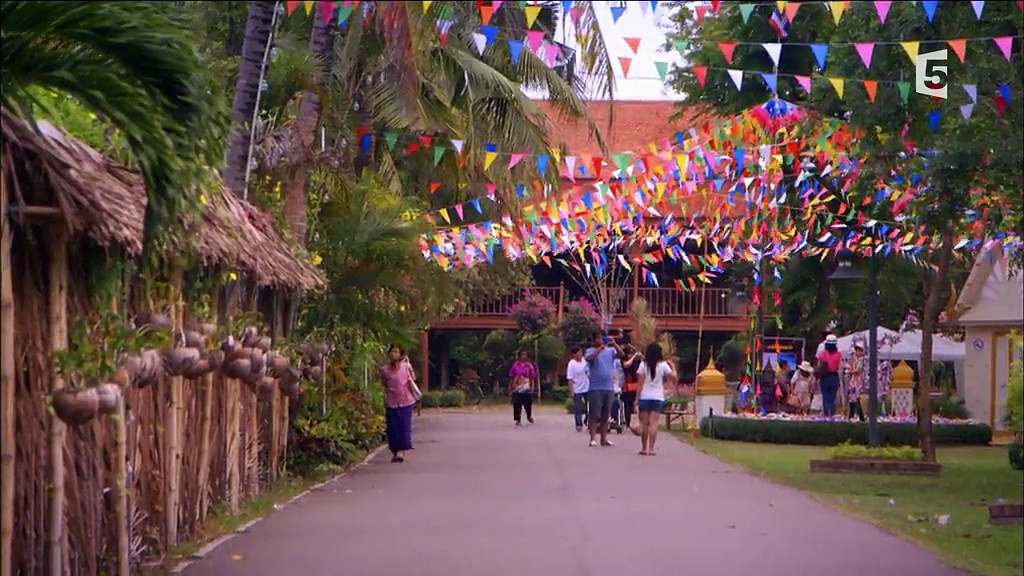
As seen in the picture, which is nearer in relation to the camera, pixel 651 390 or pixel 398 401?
pixel 398 401

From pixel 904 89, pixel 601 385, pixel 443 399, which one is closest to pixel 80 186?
pixel 904 89

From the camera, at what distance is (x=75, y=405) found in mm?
7656

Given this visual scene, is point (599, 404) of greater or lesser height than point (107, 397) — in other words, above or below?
below

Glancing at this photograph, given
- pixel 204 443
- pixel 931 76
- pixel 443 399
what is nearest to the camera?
pixel 204 443

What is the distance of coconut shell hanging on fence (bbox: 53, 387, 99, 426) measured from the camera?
7.66 metres

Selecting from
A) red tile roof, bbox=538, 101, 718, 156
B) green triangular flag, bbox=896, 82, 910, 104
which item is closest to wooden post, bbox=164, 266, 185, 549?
green triangular flag, bbox=896, 82, 910, 104

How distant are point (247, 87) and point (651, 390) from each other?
916 cm

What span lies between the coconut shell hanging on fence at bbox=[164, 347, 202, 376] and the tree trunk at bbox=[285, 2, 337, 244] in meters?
6.62

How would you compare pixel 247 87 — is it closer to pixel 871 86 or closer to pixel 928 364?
pixel 871 86

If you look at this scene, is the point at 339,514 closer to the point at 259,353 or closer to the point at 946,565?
the point at 259,353

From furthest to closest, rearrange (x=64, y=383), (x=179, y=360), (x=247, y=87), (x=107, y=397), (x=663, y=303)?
1. (x=663, y=303)
2. (x=247, y=87)
3. (x=179, y=360)
4. (x=64, y=383)
5. (x=107, y=397)

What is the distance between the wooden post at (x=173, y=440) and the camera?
10.9m

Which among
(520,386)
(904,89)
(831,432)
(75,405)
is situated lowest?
(831,432)

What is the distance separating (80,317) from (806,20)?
13.8 m
